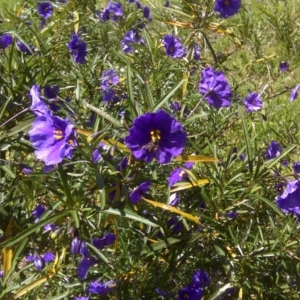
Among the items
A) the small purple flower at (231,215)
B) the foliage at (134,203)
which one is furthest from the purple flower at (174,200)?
the small purple flower at (231,215)

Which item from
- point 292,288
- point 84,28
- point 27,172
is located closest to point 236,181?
point 292,288

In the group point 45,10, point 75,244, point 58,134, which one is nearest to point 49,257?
point 75,244

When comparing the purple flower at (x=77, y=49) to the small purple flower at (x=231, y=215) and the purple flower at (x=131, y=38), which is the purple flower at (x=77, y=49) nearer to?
the purple flower at (x=131, y=38)

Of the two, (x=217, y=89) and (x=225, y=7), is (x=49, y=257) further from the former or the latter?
(x=225, y=7)

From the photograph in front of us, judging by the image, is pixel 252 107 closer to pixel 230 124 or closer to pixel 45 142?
pixel 230 124

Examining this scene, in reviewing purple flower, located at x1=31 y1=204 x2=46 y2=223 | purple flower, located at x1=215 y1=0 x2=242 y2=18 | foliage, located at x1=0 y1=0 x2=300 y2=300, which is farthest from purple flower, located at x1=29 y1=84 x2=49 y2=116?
purple flower, located at x1=215 y1=0 x2=242 y2=18
